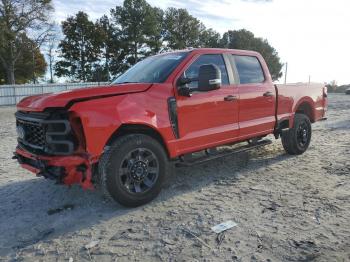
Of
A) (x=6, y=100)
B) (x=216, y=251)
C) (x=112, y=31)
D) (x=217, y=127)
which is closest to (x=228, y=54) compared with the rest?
(x=217, y=127)

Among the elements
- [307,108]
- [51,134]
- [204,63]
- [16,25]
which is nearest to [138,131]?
[51,134]

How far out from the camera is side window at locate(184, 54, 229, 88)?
5329mm

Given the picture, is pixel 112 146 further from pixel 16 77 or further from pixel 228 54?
pixel 16 77

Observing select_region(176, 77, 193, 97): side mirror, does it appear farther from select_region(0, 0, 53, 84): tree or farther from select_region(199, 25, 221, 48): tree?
select_region(199, 25, 221, 48): tree

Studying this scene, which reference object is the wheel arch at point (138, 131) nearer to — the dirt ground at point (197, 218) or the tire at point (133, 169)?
the tire at point (133, 169)

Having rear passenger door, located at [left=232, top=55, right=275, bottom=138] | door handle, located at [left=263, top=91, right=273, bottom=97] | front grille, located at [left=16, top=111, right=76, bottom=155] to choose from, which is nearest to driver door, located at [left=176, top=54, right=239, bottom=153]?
rear passenger door, located at [left=232, top=55, right=275, bottom=138]

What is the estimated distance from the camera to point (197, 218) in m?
4.43

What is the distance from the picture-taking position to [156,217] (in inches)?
178

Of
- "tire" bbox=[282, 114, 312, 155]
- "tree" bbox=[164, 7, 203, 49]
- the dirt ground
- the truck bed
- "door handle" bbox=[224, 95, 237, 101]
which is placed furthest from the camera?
"tree" bbox=[164, 7, 203, 49]

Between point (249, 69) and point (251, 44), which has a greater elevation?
point (251, 44)

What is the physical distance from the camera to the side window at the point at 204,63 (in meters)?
5.33

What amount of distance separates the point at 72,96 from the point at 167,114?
1.28m

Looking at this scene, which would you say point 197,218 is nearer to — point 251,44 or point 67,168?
point 67,168

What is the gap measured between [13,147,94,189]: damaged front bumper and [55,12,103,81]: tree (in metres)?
39.7
